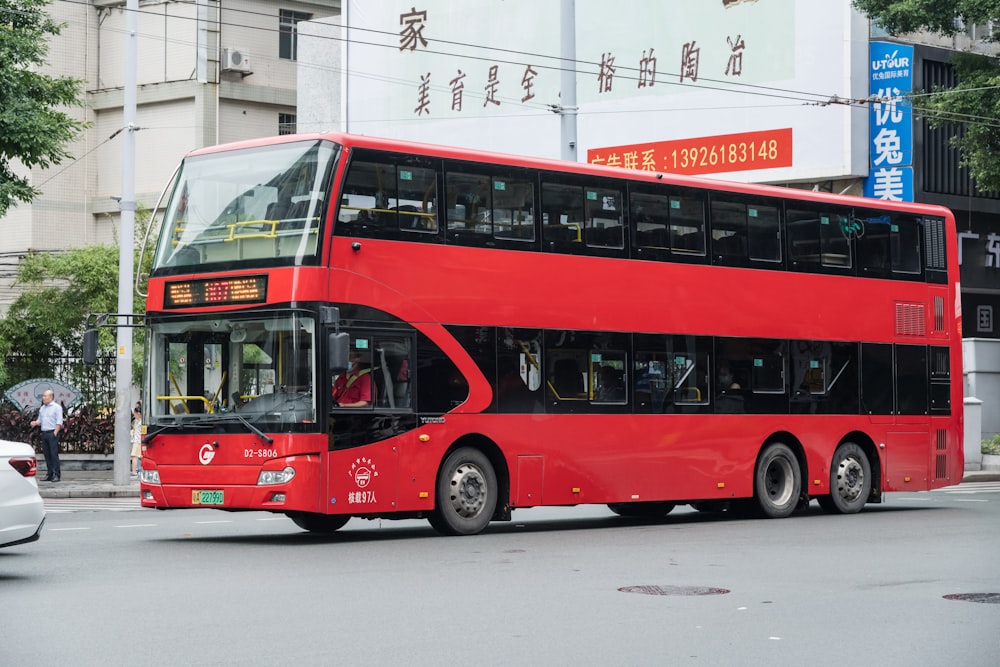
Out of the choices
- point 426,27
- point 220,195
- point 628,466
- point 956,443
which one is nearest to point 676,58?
point 426,27

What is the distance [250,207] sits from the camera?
53.1ft

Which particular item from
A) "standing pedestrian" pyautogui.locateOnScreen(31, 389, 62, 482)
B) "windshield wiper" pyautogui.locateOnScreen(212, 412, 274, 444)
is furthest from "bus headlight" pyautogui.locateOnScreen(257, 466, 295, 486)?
"standing pedestrian" pyautogui.locateOnScreen(31, 389, 62, 482)

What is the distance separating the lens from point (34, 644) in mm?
9117

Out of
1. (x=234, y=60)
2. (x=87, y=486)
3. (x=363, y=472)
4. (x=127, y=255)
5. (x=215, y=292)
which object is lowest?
(x=87, y=486)

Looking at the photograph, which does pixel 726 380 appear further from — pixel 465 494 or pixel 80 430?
pixel 80 430

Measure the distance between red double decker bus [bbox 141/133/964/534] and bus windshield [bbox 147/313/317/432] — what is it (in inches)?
0.9

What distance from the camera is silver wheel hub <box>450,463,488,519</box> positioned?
1714cm

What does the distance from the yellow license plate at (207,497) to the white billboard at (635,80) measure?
17109 millimetres

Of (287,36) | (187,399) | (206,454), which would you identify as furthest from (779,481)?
(287,36)

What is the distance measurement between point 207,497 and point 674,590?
599 cm

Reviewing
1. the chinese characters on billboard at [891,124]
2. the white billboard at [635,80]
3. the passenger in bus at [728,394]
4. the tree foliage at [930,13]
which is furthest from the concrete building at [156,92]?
the passenger in bus at [728,394]

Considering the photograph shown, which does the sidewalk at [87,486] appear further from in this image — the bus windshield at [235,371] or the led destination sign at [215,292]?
the led destination sign at [215,292]

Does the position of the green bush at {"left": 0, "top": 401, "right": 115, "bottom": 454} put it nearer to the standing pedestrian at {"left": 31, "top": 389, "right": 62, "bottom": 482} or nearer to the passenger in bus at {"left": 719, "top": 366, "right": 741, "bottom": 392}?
the standing pedestrian at {"left": 31, "top": 389, "right": 62, "bottom": 482}

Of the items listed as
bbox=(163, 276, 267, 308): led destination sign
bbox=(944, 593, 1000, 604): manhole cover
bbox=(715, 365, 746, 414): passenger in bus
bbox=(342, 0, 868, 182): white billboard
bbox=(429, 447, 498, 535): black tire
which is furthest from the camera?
bbox=(342, 0, 868, 182): white billboard
